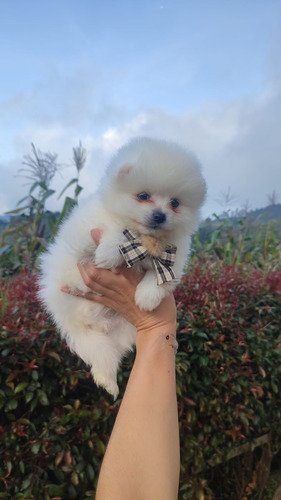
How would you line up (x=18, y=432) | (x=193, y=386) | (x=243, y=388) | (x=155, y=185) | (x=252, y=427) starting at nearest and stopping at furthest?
1. (x=155, y=185)
2. (x=18, y=432)
3. (x=193, y=386)
4. (x=243, y=388)
5. (x=252, y=427)

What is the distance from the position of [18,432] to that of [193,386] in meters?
1.21

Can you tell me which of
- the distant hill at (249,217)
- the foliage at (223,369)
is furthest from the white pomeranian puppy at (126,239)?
the distant hill at (249,217)

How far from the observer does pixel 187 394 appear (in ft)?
8.14

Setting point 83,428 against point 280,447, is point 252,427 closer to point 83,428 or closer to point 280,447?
point 280,447

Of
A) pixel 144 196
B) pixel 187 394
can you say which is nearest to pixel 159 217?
pixel 144 196

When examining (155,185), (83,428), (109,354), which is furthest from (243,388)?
(155,185)

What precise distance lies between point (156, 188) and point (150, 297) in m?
0.43

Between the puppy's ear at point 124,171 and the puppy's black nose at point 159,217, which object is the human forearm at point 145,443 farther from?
the puppy's ear at point 124,171

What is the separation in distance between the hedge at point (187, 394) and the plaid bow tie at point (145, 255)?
801 millimetres

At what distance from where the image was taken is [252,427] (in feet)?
9.66

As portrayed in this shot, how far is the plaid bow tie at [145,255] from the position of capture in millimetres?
1392

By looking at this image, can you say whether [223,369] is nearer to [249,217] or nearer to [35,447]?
[35,447]

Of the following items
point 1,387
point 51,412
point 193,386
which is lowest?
point 193,386

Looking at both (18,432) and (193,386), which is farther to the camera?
(193,386)
